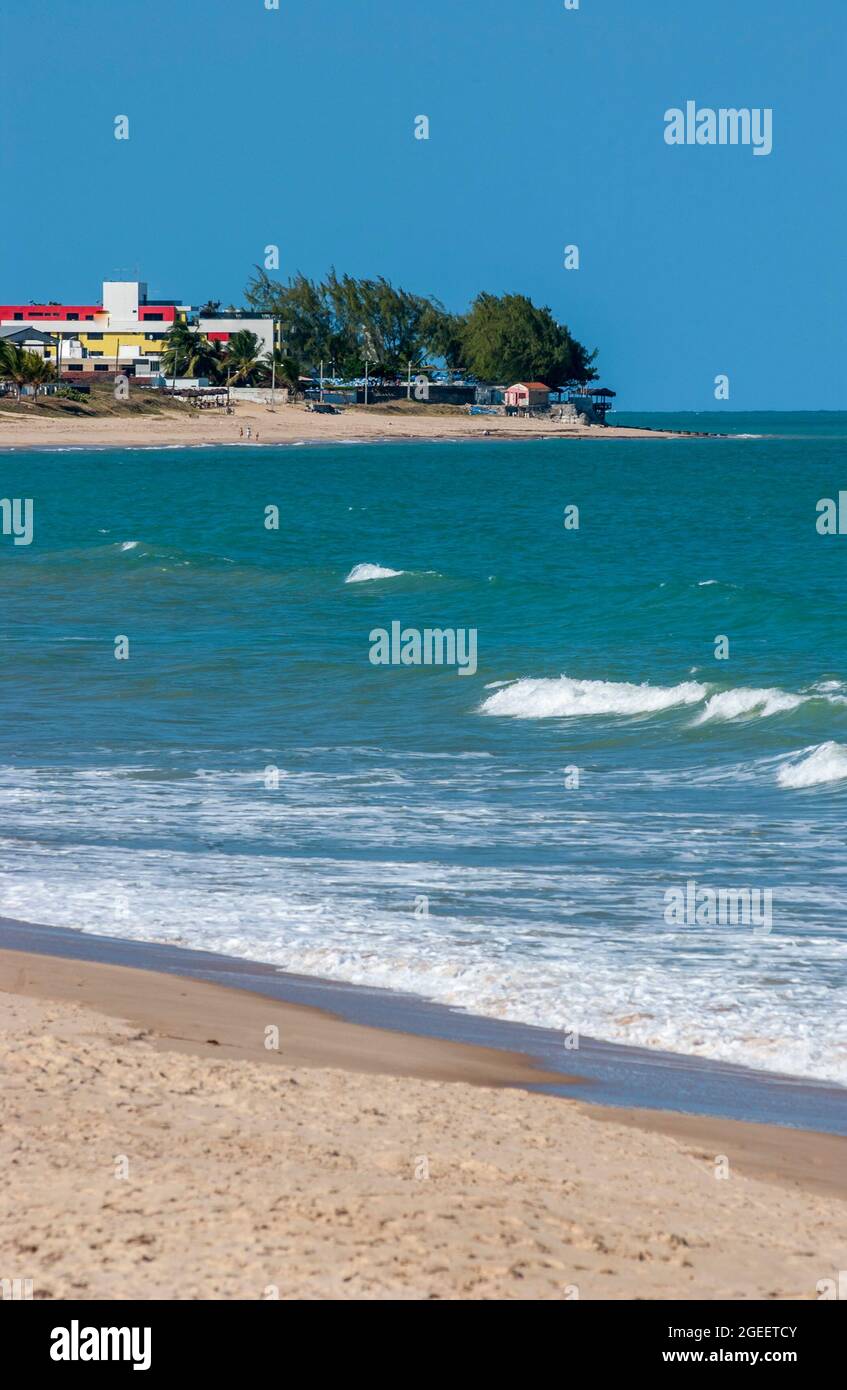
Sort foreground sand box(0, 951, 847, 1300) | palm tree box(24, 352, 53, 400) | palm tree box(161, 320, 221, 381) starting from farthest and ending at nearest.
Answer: palm tree box(161, 320, 221, 381), palm tree box(24, 352, 53, 400), foreground sand box(0, 951, 847, 1300)

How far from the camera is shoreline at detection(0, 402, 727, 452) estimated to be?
12119 centimetres

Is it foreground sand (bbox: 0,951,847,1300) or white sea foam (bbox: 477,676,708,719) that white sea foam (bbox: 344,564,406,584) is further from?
foreground sand (bbox: 0,951,847,1300)

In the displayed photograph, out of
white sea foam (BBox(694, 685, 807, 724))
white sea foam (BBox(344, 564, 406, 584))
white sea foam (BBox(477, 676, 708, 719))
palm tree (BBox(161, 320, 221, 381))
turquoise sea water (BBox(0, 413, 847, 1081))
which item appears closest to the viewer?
turquoise sea water (BBox(0, 413, 847, 1081))

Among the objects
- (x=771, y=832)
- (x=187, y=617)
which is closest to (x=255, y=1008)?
(x=771, y=832)

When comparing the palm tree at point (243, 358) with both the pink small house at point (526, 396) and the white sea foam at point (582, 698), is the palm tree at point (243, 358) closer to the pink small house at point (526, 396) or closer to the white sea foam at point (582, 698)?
the pink small house at point (526, 396)

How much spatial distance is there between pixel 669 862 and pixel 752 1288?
7.88 m

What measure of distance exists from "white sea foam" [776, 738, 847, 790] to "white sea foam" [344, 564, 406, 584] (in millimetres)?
21925

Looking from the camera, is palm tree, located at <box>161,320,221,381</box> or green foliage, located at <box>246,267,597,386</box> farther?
green foliage, located at <box>246,267,597,386</box>

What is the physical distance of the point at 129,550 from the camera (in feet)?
152

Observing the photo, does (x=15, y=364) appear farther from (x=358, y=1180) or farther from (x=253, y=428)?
(x=358, y=1180)

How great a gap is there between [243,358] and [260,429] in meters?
20.0

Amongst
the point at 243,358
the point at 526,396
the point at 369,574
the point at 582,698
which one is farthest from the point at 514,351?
the point at 582,698

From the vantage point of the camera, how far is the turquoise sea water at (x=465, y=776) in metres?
10.7

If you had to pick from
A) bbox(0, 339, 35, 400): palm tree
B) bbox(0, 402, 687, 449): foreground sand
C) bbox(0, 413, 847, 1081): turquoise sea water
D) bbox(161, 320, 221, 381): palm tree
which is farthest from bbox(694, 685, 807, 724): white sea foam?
bbox(161, 320, 221, 381): palm tree
